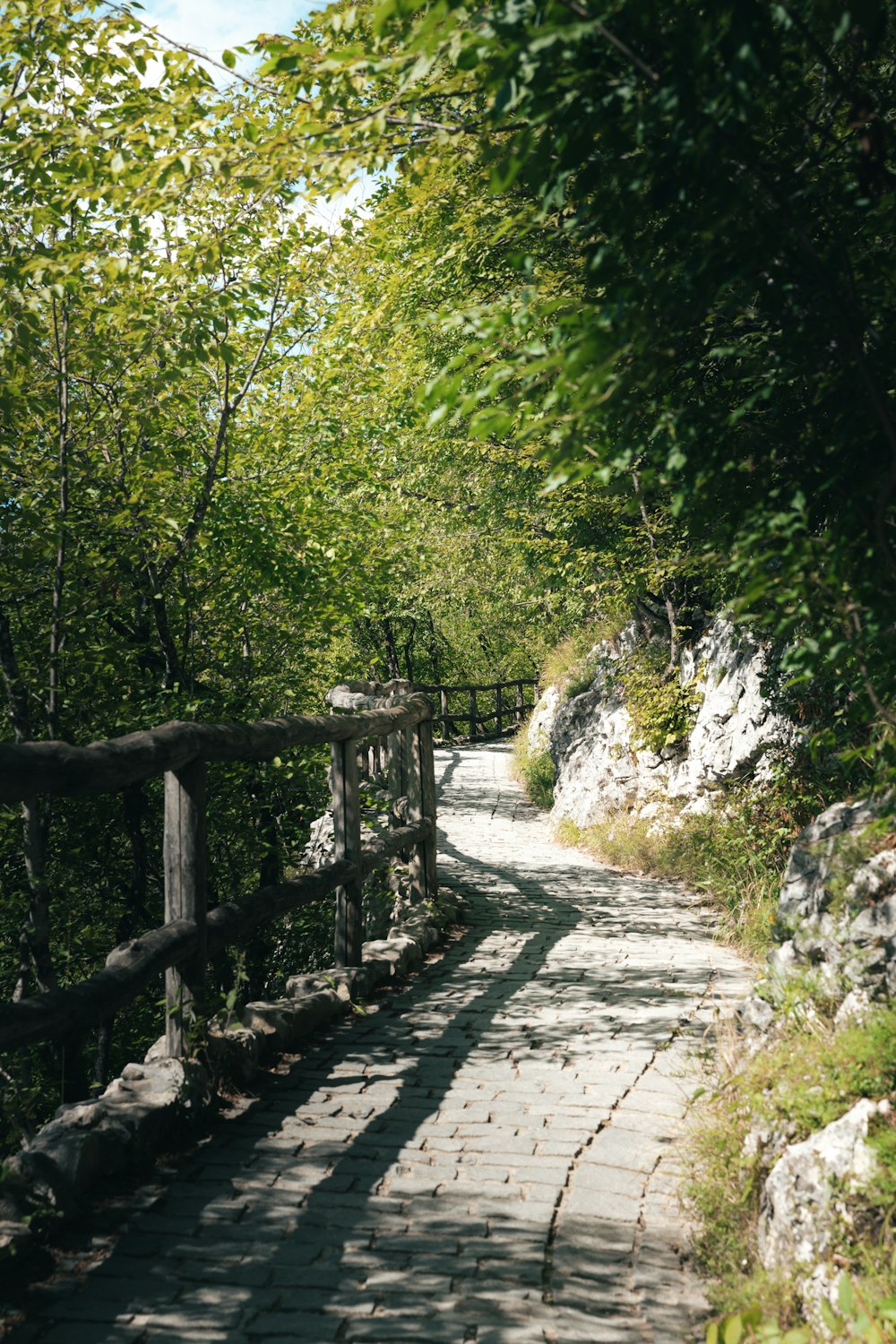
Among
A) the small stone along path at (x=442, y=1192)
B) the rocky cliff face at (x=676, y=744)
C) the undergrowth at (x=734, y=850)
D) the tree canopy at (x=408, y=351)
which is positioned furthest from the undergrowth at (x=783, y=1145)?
the rocky cliff face at (x=676, y=744)

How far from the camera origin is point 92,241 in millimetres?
5738

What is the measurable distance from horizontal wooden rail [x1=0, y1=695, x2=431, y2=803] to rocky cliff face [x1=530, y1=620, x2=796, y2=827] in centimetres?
326

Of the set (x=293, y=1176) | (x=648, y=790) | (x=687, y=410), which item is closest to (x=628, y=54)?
(x=687, y=410)

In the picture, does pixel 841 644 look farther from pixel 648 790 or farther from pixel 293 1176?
pixel 648 790

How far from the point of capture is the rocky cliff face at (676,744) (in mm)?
10133

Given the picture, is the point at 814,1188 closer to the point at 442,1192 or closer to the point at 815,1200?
the point at 815,1200

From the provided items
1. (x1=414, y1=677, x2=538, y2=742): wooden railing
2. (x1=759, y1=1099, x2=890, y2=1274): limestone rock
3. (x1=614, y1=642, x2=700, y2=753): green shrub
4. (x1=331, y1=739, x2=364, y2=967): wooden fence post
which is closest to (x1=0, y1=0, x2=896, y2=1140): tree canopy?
(x1=614, y1=642, x2=700, y2=753): green shrub

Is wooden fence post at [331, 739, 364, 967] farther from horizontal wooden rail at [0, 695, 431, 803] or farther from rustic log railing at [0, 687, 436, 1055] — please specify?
horizontal wooden rail at [0, 695, 431, 803]

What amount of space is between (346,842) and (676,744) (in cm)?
680

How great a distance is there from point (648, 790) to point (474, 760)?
12.9 metres

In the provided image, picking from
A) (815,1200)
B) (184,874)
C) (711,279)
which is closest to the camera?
(711,279)

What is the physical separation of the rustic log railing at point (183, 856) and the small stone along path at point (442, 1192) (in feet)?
2.22

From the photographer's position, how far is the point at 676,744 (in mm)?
12484

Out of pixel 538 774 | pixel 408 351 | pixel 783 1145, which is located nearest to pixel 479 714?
pixel 538 774
